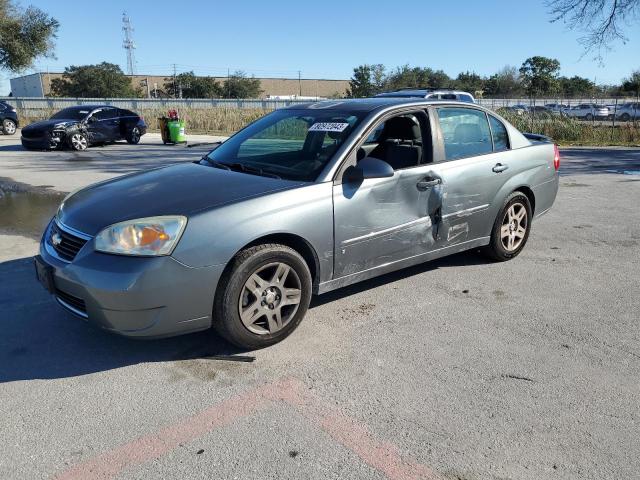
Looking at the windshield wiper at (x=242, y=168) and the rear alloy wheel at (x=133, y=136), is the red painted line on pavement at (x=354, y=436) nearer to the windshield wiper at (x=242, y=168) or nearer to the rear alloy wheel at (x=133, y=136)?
the windshield wiper at (x=242, y=168)

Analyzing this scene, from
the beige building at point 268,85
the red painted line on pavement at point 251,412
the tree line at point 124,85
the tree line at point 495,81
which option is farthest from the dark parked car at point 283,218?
the beige building at point 268,85

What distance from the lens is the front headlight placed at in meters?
3.22

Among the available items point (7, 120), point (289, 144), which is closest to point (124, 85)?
point (7, 120)

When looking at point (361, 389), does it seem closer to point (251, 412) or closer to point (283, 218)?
point (251, 412)

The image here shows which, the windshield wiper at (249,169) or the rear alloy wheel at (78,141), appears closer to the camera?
the windshield wiper at (249,169)

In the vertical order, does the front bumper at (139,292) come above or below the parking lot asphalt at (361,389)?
above

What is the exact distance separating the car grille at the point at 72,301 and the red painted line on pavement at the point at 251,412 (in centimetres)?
100

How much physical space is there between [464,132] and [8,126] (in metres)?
23.7

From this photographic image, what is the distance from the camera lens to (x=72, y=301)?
3400 mm

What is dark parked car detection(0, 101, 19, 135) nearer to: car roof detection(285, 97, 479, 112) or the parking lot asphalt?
the parking lot asphalt

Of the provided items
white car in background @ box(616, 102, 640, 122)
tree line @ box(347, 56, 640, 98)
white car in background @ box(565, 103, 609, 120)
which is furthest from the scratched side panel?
tree line @ box(347, 56, 640, 98)

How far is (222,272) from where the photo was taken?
3.37 m

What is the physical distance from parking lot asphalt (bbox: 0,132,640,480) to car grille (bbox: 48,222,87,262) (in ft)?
2.14

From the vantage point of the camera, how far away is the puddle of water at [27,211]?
6.83 metres
